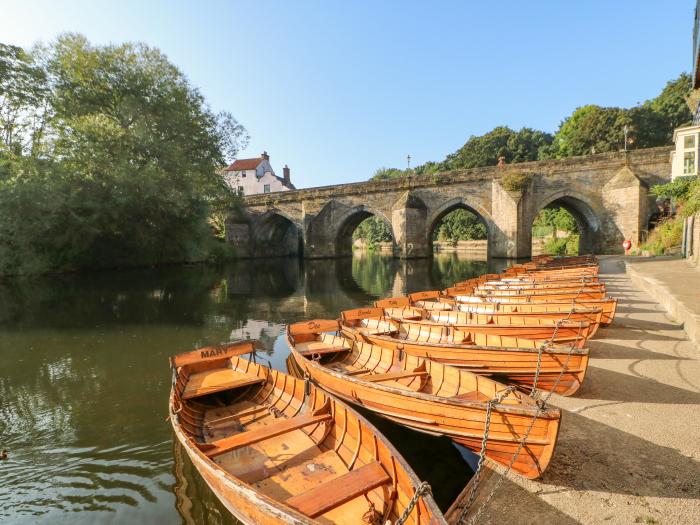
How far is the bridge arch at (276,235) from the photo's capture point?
38.4m

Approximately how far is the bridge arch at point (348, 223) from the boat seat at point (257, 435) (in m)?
28.1

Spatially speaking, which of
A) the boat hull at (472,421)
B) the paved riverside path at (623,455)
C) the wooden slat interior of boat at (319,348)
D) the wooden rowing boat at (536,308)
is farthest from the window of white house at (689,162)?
the boat hull at (472,421)

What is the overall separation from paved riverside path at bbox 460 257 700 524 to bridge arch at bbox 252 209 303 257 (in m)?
32.2

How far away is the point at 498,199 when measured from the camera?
27188 mm

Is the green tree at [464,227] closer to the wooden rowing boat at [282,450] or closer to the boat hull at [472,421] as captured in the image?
the wooden rowing boat at [282,450]

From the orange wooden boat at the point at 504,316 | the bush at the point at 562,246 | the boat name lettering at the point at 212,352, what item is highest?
the bush at the point at 562,246

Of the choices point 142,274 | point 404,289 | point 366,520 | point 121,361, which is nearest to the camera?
point 366,520

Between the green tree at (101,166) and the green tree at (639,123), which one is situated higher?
the green tree at (639,123)

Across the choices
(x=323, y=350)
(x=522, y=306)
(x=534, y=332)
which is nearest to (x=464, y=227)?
(x=522, y=306)

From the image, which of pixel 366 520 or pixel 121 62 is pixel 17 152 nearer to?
pixel 121 62

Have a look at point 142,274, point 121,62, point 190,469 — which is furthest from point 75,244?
point 190,469

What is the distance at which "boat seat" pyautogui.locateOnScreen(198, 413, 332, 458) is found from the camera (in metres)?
3.32

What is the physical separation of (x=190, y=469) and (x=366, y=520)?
2.42 m

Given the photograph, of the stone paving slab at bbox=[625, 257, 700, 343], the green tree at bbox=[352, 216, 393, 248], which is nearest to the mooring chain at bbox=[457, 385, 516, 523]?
the stone paving slab at bbox=[625, 257, 700, 343]
